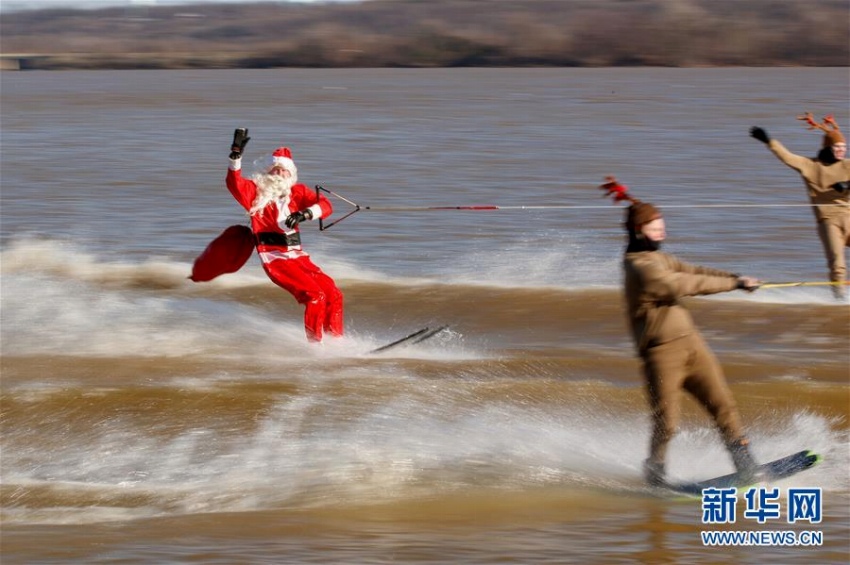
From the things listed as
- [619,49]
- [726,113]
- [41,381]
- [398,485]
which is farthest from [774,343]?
[619,49]

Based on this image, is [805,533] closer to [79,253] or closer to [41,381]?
[41,381]

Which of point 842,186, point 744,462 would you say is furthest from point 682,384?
point 842,186

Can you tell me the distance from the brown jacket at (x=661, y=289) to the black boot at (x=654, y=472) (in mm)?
702

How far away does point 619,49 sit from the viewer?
310ft

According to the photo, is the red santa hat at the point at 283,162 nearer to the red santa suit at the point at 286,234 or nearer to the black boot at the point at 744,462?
the red santa suit at the point at 286,234

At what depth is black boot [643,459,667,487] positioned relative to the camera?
787 centimetres

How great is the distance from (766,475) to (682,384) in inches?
29.5

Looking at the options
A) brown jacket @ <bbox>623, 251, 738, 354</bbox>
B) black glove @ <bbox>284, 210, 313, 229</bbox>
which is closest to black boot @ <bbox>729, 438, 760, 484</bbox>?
brown jacket @ <bbox>623, 251, 738, 354</bbox>

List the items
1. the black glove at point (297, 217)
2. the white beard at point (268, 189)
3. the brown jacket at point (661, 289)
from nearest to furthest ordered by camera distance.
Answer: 1. the brown jacket at point (661, 289)
2. the black glove at point (297, 217)
3. the white beard at point (268, 189)

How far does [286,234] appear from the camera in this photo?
35.7 ft

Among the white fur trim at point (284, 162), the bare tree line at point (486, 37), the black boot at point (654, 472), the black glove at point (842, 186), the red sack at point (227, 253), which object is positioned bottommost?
the bare tree line at point (486, 37)

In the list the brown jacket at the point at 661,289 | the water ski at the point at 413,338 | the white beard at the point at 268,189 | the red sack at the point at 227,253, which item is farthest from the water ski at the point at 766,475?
the red sack at the point at 227,253

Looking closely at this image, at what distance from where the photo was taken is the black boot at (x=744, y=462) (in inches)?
304

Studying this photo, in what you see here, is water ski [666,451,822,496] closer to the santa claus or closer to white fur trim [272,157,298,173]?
the santa claus
